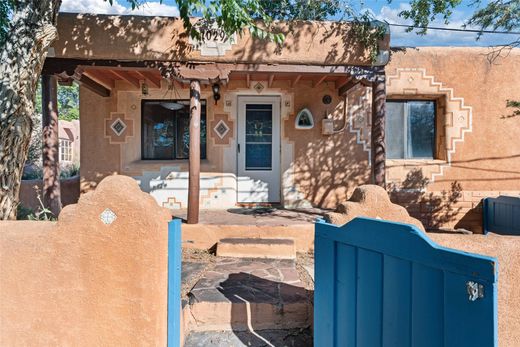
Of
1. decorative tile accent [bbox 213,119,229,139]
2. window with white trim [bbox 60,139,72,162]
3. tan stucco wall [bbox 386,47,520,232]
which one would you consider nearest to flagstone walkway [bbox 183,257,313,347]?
decorative tile accent [bbox 213,119,229,139]

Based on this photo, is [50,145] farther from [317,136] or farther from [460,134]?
[460,134]

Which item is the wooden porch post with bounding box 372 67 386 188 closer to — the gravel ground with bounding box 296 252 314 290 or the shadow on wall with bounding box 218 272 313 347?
the gravel ground with bounding box 296 252 314 290

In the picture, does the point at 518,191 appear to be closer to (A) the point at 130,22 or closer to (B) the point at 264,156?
(B) the point at 264,156

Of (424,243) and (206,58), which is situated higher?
(206,58)

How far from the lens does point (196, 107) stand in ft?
17.5

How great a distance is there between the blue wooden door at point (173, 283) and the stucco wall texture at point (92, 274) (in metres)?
0.06

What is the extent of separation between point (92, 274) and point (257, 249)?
2895 mm

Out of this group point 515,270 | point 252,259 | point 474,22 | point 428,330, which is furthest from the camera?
point 474,22

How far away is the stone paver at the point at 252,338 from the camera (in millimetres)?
2908

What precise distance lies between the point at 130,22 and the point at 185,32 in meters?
0.85

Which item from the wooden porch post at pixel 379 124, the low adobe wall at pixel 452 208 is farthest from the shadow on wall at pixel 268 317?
the low adobe wall at pixel 452 208

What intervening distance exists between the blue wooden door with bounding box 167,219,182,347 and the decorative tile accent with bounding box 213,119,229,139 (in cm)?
501

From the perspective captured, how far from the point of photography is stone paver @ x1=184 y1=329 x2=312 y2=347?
2.91 metres

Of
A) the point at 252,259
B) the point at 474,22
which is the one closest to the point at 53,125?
the point at 252,259
